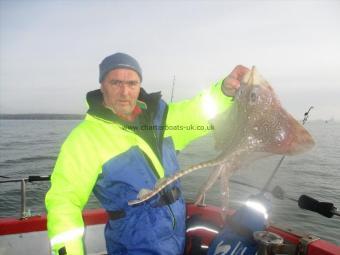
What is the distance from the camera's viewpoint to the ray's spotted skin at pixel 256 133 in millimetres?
2625

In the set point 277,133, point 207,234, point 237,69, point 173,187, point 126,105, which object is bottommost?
point 207,234

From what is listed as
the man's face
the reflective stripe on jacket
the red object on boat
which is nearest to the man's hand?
the reflective stripe on jacket

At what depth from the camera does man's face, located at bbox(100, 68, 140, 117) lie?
340cm

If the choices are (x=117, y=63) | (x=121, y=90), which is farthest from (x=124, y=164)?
(x=117, y=63)

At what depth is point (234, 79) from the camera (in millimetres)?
3043

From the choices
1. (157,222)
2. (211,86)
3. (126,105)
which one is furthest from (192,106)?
(157,222)

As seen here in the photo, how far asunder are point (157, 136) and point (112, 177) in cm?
72

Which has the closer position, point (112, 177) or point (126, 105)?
point (112, 177)

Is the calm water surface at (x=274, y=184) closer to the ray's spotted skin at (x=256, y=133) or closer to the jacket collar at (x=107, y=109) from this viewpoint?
the ray's spotted skin at (x=256, y=133)

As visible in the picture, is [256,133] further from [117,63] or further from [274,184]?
[274,184]

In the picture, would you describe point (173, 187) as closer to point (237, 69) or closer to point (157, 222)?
point (157, 222)

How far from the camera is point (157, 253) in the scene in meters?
3.06

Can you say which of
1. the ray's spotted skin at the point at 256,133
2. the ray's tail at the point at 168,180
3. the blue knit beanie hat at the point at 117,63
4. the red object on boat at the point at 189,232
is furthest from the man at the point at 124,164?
the red object on boat at the point at 189,232

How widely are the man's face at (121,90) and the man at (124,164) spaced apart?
11 millimetres
